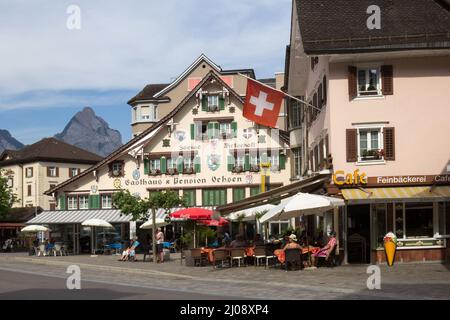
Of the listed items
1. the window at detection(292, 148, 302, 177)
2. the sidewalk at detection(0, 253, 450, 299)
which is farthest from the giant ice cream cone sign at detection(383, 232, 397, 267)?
the window at detection(292, 148, 302, 177)

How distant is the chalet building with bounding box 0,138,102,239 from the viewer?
261ft

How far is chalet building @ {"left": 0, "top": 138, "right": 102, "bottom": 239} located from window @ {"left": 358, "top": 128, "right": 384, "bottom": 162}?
54.9 meters

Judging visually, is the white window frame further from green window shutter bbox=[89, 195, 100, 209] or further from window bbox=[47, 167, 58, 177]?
window bbox=[47, 167, 58, 177]

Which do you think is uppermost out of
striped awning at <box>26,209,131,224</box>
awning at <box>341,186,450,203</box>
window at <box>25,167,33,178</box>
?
window at <box>25,167,33,178</box>

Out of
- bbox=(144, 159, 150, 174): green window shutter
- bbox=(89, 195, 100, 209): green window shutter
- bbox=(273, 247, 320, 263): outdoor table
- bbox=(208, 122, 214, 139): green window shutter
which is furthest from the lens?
bbox=(89, 195, 100, 209): green window shutter

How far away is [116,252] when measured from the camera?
47375 mm

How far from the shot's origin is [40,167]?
80438 mm

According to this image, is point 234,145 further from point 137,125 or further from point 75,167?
point 75,167

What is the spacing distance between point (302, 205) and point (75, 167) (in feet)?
209

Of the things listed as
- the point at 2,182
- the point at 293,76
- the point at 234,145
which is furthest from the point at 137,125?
the point at 293,76

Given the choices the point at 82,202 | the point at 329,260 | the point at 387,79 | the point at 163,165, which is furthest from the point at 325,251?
the point at 82,202

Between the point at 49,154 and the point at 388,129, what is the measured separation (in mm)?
60107

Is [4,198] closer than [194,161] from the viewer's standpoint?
No

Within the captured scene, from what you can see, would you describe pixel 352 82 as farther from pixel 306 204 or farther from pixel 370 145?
pixel 306 204
